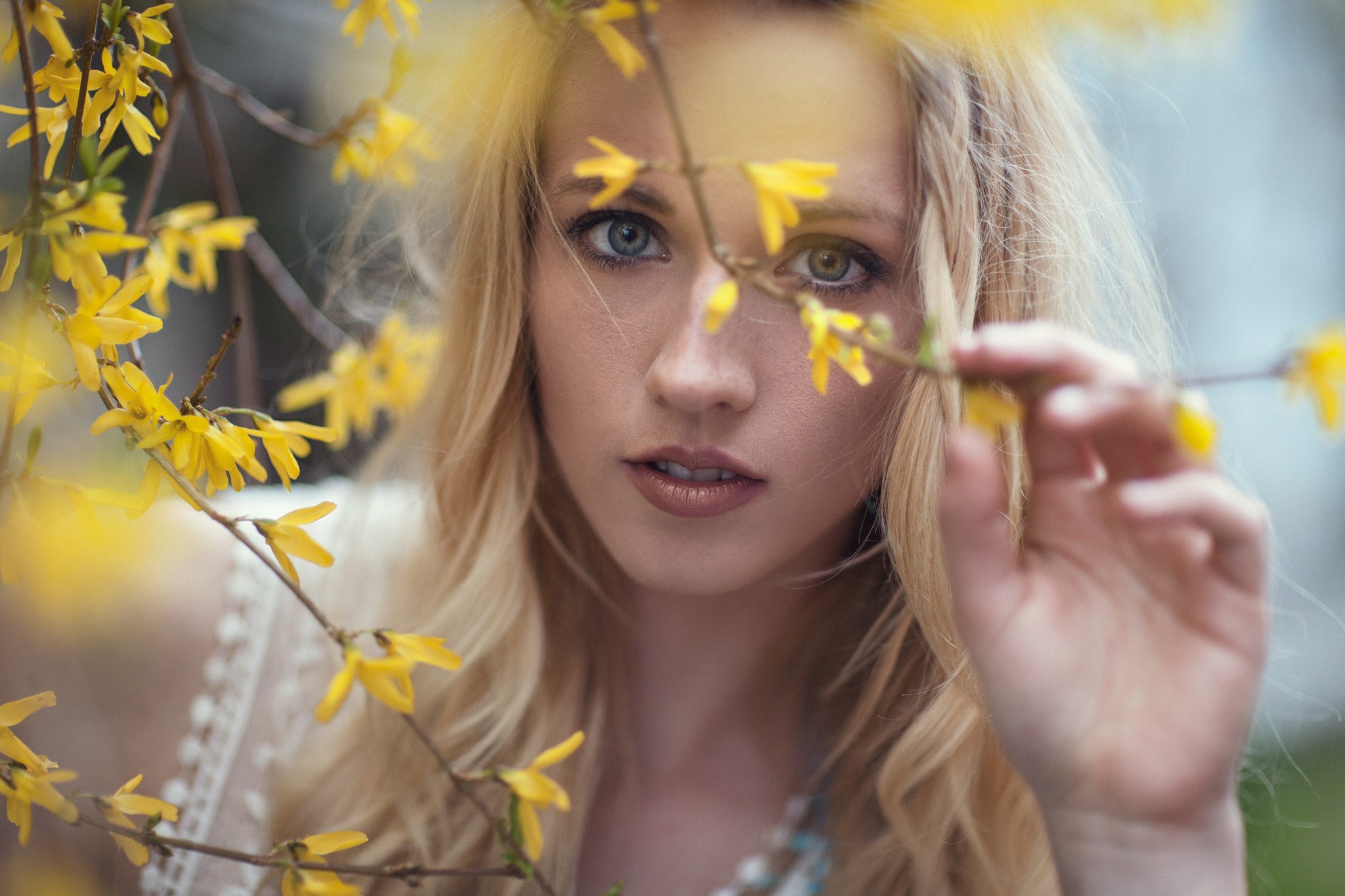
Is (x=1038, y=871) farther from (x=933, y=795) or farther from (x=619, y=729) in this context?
(x=619, y=729)

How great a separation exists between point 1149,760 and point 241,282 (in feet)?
3.56

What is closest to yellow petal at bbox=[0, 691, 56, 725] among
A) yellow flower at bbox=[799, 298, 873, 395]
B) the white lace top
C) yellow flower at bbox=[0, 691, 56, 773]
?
yellow flower at bbox=[0, 691, 56, 773]

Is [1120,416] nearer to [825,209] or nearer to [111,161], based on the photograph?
[825,209]

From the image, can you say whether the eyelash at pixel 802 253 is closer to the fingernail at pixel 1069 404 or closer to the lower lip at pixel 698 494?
the lower lip at pixel 698 494

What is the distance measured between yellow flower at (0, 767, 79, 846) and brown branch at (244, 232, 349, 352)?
0.76m

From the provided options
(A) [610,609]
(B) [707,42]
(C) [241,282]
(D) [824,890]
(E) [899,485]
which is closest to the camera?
(B) [707,42]

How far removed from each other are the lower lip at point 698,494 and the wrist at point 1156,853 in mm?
437

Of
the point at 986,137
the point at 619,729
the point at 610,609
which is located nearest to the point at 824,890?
the point at 619,729

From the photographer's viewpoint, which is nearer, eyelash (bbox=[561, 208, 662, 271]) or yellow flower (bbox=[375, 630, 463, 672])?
yellow flower (bbox=[375, 630, 463, 672])

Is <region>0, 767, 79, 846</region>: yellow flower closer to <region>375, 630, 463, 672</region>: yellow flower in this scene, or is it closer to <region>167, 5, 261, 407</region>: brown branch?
<region>375, 630, 463, 672</region>: yellow flower

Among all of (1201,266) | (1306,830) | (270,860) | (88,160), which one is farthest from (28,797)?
(1201,266)

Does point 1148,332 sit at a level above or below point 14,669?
above

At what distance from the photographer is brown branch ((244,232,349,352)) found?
133 cm

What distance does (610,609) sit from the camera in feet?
4.72
